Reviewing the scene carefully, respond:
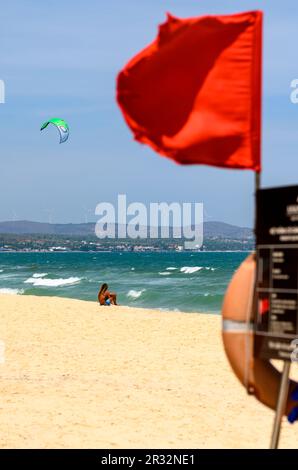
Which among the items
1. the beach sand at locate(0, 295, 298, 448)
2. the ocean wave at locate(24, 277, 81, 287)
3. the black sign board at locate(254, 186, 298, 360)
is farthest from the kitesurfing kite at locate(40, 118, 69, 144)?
the black sign board at locate(254, 186, 298, 360)

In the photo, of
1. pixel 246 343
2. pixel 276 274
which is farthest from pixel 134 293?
pixel 276 274

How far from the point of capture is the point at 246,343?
4461 millimetres

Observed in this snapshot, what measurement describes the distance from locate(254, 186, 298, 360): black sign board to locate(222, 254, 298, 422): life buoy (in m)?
0.11

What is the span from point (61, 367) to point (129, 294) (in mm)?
33410

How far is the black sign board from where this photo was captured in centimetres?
413

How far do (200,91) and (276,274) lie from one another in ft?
3.61

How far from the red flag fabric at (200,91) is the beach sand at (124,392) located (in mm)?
4050

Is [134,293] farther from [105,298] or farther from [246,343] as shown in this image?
[246,343]

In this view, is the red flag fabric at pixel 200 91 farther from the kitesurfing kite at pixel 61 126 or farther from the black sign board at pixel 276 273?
the kitesurfing kite at pixel 61 126

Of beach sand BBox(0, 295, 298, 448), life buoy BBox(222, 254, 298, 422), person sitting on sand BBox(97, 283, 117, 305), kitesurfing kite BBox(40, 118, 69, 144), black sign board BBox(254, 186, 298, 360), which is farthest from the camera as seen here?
kitesurfing kite BBox(40, 118, 69, 144)

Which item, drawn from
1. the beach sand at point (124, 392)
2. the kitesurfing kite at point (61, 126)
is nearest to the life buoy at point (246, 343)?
the beach sand at point (124, 392)

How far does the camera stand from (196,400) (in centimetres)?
988

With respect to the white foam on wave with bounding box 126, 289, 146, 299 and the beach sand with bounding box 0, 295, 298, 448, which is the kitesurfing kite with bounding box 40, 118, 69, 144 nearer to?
the white foam on wave with bounding box 126, 289, 146, 299
